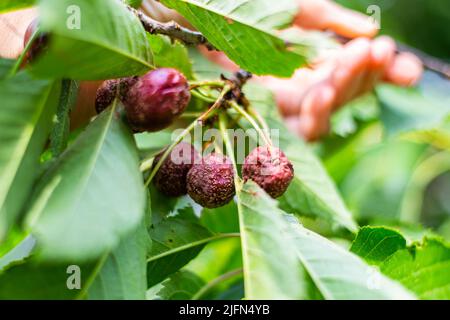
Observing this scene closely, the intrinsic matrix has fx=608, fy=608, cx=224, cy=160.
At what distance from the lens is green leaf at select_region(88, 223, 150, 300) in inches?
24.1

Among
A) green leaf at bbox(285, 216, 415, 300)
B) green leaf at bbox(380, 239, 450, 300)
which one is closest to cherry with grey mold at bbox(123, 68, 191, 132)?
green leaf at bbox(285, 216, 415, 300)

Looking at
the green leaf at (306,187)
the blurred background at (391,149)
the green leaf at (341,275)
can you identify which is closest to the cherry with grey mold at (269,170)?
the green leaf at (341,275)

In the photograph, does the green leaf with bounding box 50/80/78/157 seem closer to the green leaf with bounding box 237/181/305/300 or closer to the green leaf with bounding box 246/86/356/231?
the green leaf with bounding box 237/181/305/300

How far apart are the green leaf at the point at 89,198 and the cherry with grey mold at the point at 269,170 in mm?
174

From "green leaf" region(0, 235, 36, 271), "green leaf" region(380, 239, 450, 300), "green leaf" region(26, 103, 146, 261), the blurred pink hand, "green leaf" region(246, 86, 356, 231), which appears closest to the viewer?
"green leaf" region(26, 103, 146, 261)

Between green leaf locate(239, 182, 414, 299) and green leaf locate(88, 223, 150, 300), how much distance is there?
0.11m

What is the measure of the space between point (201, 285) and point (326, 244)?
40 centimetres

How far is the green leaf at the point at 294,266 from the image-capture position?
60 cm

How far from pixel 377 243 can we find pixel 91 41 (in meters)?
0.44

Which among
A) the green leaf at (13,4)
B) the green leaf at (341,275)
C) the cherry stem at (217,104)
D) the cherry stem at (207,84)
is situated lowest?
the green leaf at (341,275)

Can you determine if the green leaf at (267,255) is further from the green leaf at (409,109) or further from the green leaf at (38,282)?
the green leaf at (409,109)

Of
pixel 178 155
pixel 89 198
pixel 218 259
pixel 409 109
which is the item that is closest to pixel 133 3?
pixel 178 155

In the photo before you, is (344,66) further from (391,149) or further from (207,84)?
(207,84)

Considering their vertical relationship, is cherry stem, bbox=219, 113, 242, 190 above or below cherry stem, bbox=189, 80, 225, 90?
below
